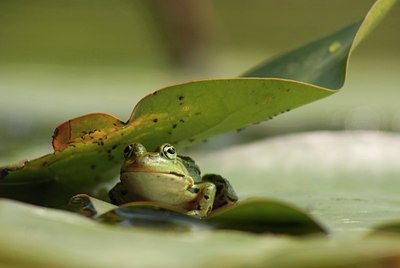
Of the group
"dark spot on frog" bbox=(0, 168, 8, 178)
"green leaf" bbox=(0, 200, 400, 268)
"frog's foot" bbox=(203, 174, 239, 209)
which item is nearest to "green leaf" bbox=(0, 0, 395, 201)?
"dark spot on frog" bbox=(0, 168, 8, 178)

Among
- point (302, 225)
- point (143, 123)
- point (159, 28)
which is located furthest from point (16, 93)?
point (302, 225)

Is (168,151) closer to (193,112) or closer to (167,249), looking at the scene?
(193,112)

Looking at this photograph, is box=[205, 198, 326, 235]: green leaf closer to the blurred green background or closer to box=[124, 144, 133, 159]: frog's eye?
box=[124, 144, 133, 159]: frog's eye

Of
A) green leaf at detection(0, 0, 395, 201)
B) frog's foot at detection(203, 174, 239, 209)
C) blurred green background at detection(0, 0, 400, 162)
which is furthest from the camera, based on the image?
blurred green background at detection(0, 0, 400, 162)

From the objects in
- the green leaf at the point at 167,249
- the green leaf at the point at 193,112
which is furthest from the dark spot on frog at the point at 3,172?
the green leaf at the point at 167,249

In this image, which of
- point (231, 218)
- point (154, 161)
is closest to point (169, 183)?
point (154, 161)

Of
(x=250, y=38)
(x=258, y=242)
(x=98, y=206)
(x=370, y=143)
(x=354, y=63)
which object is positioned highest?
(x=250, y=38)

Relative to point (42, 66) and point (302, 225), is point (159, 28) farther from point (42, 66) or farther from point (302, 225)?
point (302, 225)
